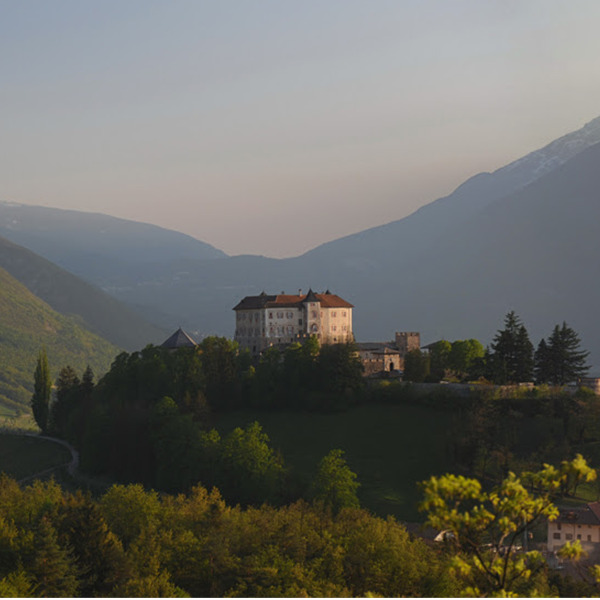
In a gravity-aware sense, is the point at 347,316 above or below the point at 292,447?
above

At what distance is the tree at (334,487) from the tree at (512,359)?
26133 mm

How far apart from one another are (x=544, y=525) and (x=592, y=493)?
21.3ft

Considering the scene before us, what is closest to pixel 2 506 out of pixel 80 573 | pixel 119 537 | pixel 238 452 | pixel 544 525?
pixel 119 537

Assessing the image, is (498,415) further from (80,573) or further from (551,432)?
(80,573)

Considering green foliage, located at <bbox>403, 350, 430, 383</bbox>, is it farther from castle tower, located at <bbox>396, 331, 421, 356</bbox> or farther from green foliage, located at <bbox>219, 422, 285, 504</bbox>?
green foliage, located at <bbox>219, 422, 285, 504</bbox>

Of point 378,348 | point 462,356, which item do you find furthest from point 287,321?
point 462,356

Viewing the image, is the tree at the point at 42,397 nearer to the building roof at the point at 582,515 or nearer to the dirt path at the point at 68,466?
the dirt path at the point at 68,466

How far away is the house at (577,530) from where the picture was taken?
70188 millimetres

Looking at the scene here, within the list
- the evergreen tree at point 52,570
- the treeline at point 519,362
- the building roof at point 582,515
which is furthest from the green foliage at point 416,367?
the evergreen tree at point 52,570

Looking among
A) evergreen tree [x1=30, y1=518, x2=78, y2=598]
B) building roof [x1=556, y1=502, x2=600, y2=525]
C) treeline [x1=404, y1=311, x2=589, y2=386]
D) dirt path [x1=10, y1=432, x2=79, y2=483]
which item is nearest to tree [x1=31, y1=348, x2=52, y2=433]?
dirt path [x1=10, y1=432, x2=79, y2=483]

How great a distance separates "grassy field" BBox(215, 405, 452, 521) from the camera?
271 ft

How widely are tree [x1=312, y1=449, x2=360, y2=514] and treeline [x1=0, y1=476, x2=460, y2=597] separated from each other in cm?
1177

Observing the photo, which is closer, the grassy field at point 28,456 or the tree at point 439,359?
the tree at point 439,359

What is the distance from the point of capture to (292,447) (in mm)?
93375
